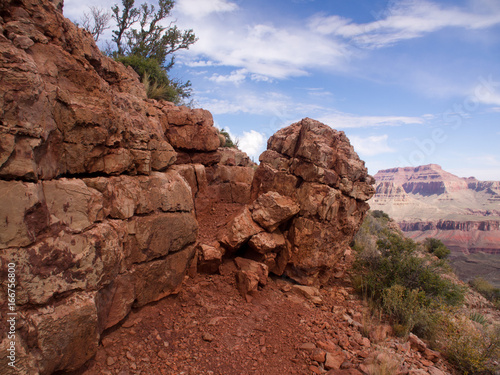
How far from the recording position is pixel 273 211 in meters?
6.77

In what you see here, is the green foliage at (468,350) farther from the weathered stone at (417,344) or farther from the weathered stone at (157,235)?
the weathered stone at (157,235)

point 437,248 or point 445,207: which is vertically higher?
point 445,207

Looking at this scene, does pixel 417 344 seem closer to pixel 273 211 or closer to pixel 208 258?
pixel 273 211

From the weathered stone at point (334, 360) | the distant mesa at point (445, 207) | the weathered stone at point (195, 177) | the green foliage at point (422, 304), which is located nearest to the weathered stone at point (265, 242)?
the weathered stone at point (195, 177)

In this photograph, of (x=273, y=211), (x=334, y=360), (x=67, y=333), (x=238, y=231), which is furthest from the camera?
(x=273, y=211)

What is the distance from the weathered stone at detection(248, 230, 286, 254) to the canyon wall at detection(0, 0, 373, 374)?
0.02 metres

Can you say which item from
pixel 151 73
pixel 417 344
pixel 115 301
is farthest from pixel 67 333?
pixel 151 73

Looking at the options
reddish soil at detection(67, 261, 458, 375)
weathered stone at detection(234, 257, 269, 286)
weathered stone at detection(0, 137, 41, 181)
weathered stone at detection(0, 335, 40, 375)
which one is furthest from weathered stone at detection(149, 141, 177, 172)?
weathered stone at detection(0, 335, 40, 375)

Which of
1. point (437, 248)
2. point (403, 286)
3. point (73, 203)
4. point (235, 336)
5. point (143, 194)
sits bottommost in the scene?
point (437, 248)

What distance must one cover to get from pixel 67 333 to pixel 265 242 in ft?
13.6

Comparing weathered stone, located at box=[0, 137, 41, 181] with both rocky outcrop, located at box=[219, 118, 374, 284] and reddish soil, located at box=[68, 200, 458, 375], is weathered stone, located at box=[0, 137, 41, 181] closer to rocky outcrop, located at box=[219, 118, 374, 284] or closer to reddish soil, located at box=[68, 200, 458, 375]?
reddish soil, located at box=[68, 200, 458, 375]

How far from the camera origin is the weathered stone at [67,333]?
3.06 meters

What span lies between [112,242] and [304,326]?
A: 3.80 m

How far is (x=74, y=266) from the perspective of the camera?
3406 mm
